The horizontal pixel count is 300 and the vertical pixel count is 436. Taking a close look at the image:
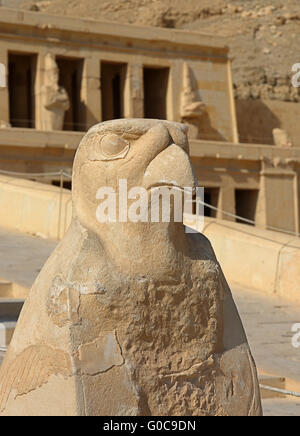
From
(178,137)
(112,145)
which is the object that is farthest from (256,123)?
(112,145)

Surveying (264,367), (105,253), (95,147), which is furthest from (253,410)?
(264,367)

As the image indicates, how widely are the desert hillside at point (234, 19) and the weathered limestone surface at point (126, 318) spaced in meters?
26.9

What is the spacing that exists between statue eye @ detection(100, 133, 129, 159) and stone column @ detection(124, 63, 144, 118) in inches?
689

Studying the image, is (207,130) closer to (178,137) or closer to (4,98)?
(4,98)

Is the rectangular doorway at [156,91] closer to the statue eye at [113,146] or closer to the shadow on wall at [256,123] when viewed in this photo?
the shadow on wall at [256,123]

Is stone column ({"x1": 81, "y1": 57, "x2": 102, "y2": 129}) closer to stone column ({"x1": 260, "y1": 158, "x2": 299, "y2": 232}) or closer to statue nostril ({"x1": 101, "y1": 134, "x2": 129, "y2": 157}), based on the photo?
stone column ({"x1": 260, "y1": 158, "x2": 299, "y2": 232})

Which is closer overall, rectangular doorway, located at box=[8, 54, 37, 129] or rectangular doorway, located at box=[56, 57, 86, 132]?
rectangular doorway, located at box=[56, 57, 86, 132]

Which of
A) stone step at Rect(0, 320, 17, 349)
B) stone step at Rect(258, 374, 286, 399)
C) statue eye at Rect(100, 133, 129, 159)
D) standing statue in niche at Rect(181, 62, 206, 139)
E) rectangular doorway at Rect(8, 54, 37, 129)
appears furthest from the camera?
rectangular doorway at Rect(8, 54, 37, 129)

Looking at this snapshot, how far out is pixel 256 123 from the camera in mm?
25344

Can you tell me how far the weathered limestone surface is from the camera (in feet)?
9.25

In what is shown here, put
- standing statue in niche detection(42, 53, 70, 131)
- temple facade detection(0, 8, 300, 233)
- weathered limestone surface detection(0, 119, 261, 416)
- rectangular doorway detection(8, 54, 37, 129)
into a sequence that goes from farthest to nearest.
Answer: rectangular doorway detection(8, 54, 37, 129)
standing statue in niche detection(42, 53, 70, 131)
temple facade detection(0, 8, 300, 233)
weathered limestone surface detection(0, 119, 261, 416)

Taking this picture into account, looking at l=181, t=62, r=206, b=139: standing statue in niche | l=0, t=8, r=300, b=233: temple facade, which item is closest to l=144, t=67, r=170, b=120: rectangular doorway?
l=0, t=8, r=300, b=233: temple facade

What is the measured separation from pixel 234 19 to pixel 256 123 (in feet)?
35.8

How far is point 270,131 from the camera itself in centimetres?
2502
